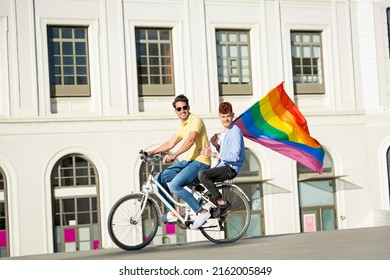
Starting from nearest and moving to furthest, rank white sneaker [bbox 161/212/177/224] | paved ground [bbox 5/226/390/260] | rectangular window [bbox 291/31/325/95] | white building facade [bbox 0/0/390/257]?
1. paved ground [bbox 5/226/390/260]
2. white sneaker [bbox 161/212/177/224]
3. white building facade [bbox 0/0/390/257]
4. rectangular window [bbox 291/31/325/95]

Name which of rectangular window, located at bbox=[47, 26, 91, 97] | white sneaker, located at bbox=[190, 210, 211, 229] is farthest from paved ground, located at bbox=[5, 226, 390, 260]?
rectangular window, located at bbox=[47, 26, 91, 97]

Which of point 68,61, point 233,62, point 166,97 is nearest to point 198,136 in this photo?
point 68,61

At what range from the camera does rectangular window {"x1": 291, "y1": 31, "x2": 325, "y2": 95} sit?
26969 millimetres

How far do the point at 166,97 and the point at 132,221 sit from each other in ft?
53.1

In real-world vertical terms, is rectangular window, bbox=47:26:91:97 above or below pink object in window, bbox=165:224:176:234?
above

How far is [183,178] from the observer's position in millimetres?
9070

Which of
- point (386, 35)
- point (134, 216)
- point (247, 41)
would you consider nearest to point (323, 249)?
point (134, 216)

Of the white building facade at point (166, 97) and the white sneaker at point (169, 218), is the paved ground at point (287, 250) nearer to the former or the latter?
the white sneaker at point (169, 218)

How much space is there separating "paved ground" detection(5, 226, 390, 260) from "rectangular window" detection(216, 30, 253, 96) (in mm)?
15950

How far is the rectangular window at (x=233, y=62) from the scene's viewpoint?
26.0 m

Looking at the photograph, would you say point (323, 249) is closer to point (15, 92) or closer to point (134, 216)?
point (134, 216)

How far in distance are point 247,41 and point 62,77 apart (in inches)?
253

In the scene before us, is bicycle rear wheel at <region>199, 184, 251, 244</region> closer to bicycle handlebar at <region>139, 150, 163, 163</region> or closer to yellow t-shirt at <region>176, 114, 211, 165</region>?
yellow t-shirt at <region>176, 114, 211, 165</region>

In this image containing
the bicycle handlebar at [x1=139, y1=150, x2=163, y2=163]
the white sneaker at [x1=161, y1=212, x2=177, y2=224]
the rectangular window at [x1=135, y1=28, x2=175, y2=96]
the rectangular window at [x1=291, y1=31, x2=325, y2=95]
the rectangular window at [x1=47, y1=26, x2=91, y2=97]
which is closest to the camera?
the bicycle handlebar at [x1=139, y1=150, x2=163, y2=163]
